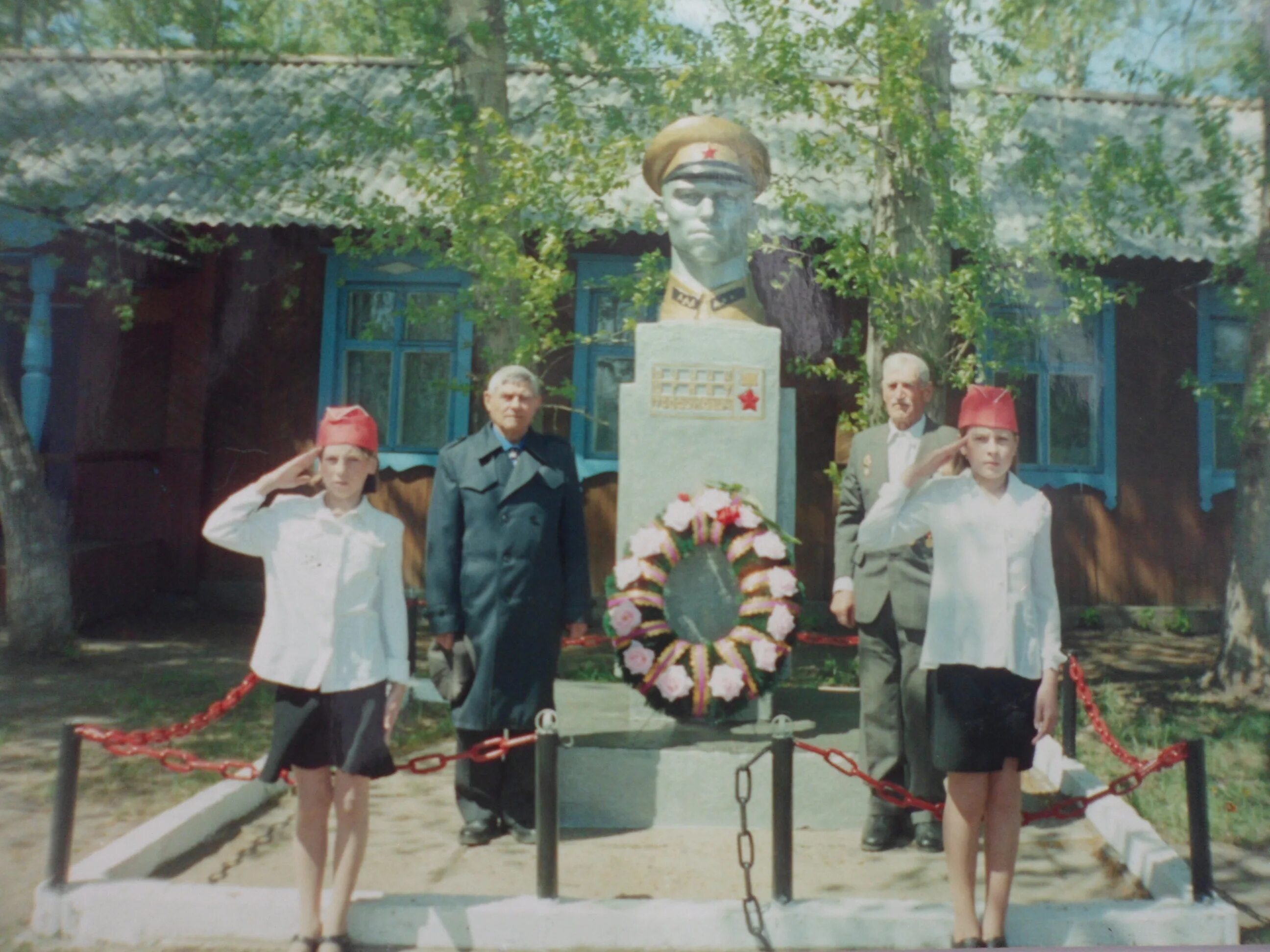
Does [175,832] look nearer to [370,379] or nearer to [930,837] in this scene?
[930,837]

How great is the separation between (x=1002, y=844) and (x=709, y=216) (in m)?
2.78

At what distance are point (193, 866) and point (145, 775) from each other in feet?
3.80

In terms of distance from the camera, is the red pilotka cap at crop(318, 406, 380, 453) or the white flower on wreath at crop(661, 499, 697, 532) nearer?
the red pilotka cap at crop(318, 406, 380, 453)

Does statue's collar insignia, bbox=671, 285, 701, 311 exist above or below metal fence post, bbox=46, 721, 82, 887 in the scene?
above

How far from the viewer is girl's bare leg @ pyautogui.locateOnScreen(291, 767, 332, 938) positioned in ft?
9.09

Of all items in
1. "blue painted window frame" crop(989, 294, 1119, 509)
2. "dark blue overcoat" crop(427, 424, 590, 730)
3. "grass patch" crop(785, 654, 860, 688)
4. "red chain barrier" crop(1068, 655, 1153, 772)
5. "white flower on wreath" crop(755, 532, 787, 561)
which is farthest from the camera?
"blue painted window frame" crop(989, 294, 1119, 509)

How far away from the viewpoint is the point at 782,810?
9.71 ft

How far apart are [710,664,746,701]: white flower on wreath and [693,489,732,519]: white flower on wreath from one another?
2.05 ft

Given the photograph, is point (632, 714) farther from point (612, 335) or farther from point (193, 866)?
point (612, 335)

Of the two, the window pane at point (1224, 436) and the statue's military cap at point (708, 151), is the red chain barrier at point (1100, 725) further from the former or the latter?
the window pane at point (1224, 436)

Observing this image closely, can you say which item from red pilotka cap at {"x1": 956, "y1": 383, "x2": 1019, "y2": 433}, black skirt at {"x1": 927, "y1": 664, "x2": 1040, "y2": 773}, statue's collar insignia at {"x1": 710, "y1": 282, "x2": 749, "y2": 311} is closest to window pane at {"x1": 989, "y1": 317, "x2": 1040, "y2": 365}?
statue's collar insignia at {"x1": 710, "y1": 282, "x2": 749, "y2": 311}

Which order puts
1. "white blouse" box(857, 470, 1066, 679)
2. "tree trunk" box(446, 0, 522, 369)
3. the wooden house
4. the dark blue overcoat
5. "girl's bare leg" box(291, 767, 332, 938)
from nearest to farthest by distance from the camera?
"white blouse" box(857, 470, 1066, 679) < "girl's bare leg" box(291, 767, 332, 938) < the dark blue overcoat < "tree trunk" box(446, 0, 522, 369) < the wooden house

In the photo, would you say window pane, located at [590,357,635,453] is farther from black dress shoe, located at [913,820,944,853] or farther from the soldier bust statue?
black dress shoe, located at [913,820,944,853]

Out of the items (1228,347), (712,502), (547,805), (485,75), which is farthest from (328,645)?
(1228,347)
